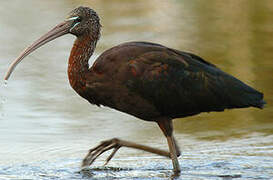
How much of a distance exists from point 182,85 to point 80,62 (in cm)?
109

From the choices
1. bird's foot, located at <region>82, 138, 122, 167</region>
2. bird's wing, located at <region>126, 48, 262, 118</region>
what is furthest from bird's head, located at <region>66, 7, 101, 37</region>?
bird's foot, located at <region>82, 138, 122, 167</region>

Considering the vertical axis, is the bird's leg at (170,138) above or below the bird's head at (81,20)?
below

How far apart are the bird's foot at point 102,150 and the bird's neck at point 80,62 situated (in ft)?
2.65

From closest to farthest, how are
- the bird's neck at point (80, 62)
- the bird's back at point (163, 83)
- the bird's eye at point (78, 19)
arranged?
the bird's back at point (163, 83) < the bird's neck at point (80, 62) < the bird's eye at point (78, 19)

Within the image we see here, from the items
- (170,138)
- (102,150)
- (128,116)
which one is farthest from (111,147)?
(128,116)

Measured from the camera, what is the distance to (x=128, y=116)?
10859 mm

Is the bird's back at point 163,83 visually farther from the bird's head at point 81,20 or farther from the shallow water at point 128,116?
the shallow water at point 128,116

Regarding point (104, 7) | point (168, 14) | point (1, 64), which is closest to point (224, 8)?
point (168, 14)

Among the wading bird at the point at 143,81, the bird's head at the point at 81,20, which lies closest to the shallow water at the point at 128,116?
the wading bird at the point at 143,81

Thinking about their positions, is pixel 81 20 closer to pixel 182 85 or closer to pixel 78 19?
pixel 78 19

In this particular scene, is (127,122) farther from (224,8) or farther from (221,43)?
(224,8)

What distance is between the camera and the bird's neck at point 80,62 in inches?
329

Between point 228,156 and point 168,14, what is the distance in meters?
8.80

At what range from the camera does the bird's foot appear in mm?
8852
